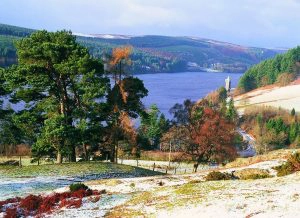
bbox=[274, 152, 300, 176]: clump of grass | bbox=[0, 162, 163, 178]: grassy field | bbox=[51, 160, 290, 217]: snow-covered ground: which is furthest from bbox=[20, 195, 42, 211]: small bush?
bbox=[274, 152, 300, 176]: clump of grass

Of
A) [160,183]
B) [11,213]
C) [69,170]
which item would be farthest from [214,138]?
[11,213]

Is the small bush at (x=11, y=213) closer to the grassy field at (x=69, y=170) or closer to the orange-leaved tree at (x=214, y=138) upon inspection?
the grassy field at (x=69, y=170)

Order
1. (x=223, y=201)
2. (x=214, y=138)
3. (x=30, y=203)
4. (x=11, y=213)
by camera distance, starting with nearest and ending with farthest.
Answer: (x=223, y=201) < (x=11, y=213) < (x=30, y=203) < (x=214, y=138)

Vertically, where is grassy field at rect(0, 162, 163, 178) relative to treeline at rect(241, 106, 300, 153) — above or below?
above

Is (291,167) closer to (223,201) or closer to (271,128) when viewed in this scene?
(223,201)

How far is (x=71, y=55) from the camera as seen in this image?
1842 inches

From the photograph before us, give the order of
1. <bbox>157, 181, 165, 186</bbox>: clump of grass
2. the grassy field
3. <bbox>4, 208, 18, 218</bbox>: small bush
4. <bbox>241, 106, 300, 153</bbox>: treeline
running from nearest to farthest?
<bbox>4, 208, 18, 218</bbox>: small bush → <bbox>157, 181, 165, 186</bbox>: clump of grass → the grassy field → <bbox>241, 106, 300, 153</bbox>: treeline

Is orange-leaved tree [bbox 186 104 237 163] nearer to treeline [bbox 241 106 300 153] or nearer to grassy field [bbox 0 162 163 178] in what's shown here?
grassy field [bbox 0 162 163 178]

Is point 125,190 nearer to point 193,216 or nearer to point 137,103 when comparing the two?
point 193,216

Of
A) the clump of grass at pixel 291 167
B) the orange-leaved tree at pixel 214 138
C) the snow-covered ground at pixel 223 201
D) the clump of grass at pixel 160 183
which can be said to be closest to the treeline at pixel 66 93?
the orange-leaved tree at pixel 214 138

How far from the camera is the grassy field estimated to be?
136 ft

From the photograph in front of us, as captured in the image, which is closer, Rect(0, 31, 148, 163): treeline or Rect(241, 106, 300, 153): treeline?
Rect(0, 31, 148, 163): treeline

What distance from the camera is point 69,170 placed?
42.7m

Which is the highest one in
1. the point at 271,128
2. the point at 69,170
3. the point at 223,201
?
the point at 223,201
